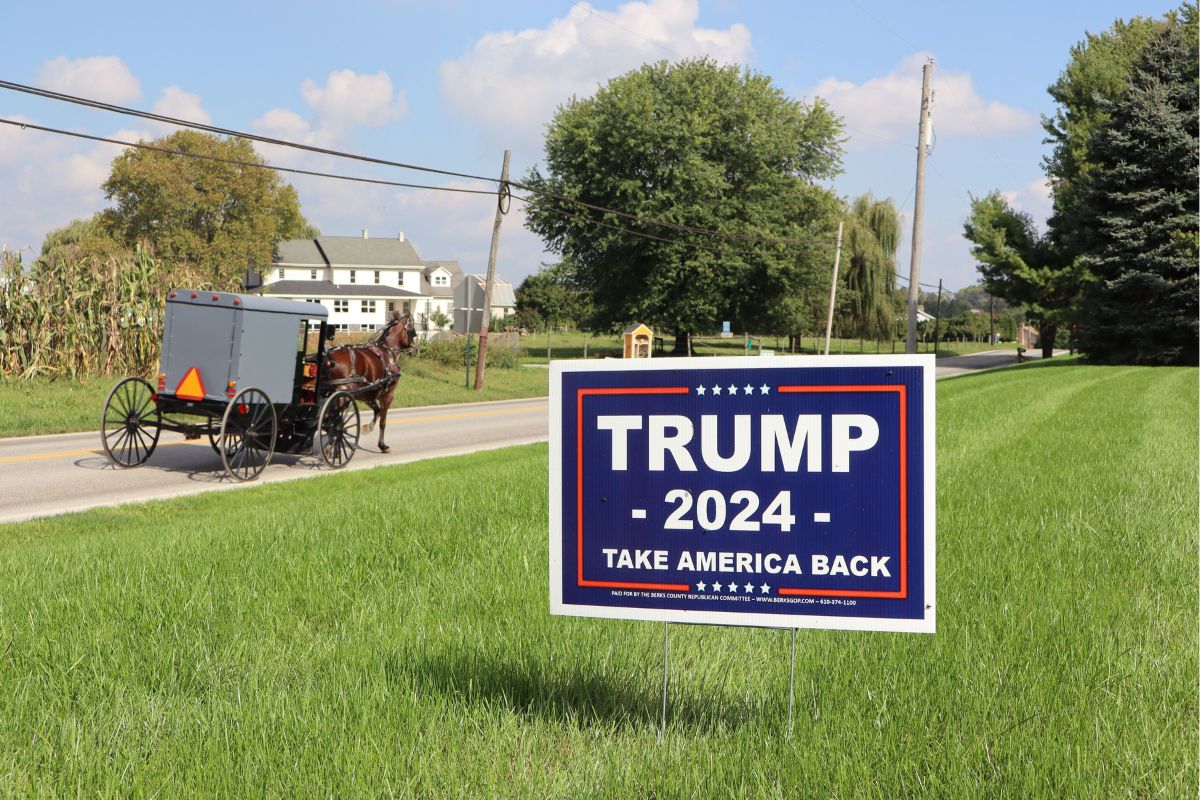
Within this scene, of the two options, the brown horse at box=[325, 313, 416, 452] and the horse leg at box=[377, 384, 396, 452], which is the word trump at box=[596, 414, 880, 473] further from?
the horse leg at box=[377, 384, 396, 452]

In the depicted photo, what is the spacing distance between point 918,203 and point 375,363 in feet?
70.7

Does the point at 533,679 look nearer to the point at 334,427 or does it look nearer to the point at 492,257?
the point at 334,427

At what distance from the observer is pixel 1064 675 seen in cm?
410

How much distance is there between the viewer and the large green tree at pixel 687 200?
56438mm

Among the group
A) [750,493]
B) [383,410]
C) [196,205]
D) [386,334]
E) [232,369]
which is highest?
[196,205]

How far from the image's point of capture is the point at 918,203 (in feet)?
105

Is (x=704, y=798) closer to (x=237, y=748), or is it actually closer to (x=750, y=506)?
(x=750, y=506)

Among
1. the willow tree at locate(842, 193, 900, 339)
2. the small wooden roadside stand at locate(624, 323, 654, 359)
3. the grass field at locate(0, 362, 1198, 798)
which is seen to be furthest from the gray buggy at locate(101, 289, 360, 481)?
the willow tree at locate(842, 193, 900, 339)

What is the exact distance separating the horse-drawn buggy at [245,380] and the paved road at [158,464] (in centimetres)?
40

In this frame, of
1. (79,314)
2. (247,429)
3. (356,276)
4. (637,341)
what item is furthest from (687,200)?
(356,276)

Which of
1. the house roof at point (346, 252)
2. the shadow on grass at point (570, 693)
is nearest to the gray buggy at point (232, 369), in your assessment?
the shadow on grass at point (570, 693)

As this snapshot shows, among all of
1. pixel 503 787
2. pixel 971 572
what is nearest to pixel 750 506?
pixel 503 787

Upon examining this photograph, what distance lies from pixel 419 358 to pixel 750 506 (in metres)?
35.9

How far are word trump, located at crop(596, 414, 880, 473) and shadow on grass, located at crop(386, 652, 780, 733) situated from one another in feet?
3.10
